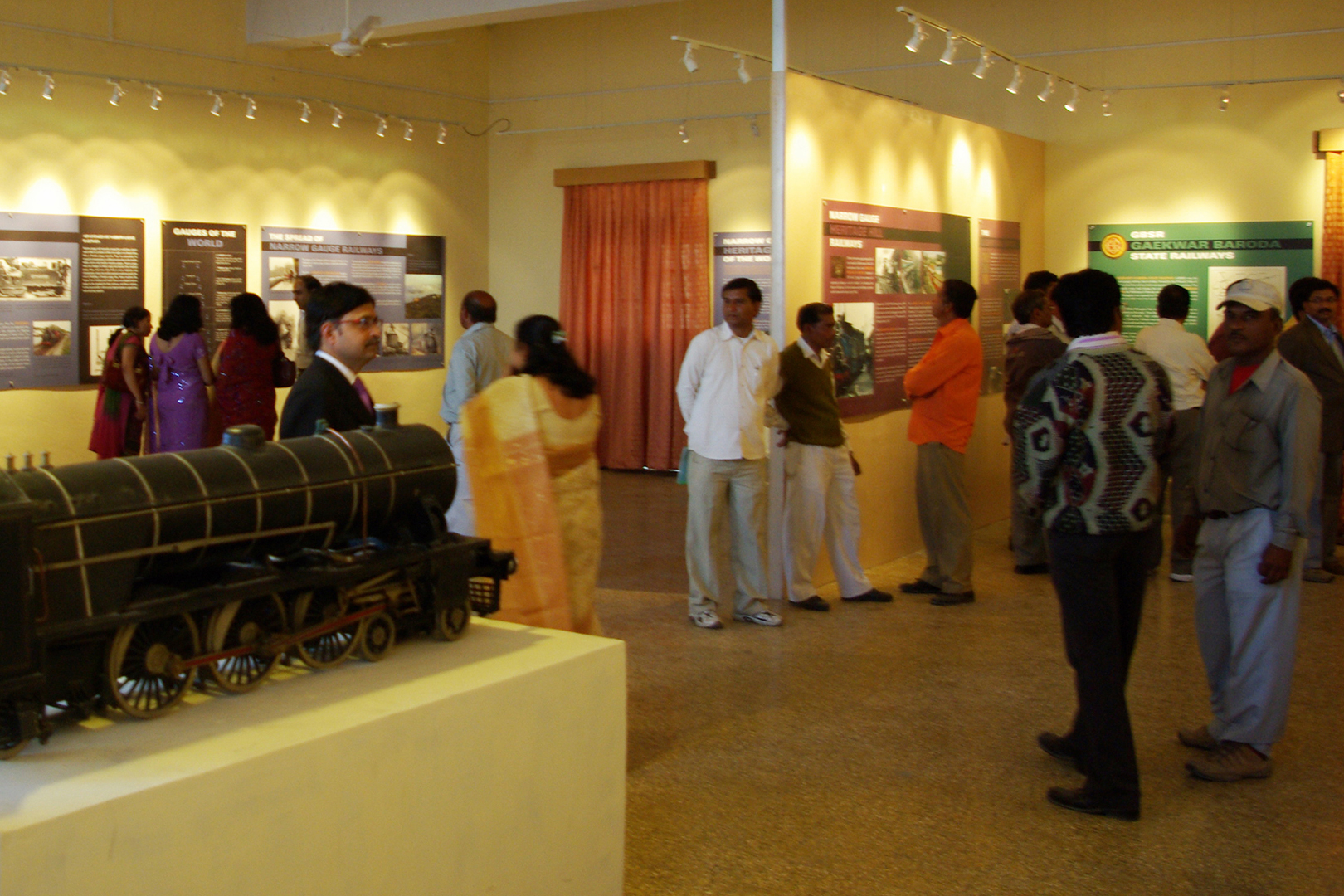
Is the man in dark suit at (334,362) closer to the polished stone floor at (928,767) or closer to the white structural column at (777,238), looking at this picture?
the polished stone floor at (928,767)

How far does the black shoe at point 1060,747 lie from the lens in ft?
14.8

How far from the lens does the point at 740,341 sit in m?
6.42

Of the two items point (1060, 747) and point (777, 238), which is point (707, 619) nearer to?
point (777, 238)

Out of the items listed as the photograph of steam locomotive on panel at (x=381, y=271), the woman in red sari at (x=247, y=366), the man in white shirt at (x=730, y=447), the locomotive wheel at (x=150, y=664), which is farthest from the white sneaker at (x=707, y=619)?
the photograph of steam locomotive on panel at (x=381, y=271)

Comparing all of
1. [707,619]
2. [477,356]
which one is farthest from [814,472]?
[477,356]

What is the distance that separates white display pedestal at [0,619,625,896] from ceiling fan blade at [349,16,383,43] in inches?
286

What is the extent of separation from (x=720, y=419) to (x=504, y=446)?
2796 mm

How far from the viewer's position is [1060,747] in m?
4.54

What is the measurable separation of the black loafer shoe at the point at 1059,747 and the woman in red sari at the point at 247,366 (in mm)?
4645

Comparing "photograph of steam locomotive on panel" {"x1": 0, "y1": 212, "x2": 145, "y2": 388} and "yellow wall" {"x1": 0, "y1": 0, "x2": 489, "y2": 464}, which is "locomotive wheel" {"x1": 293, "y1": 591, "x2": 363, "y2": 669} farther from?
"photograph of steam locomotive on panel" {"x1": 0, "y1": 212, "x2": 145, "y2": 388}

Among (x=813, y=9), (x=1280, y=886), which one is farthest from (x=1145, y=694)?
(x=813, y=9)

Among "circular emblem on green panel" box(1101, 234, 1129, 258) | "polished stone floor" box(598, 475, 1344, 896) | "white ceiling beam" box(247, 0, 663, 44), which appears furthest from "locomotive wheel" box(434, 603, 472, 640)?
"circular emblem on green panel" box(1101, 234, 1129, 258)

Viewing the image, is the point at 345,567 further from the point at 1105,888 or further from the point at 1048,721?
the point at 1048,721

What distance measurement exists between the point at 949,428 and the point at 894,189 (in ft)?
5.86
